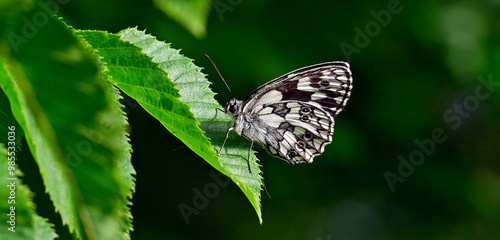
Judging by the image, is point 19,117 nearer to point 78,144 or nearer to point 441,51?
point 78,144

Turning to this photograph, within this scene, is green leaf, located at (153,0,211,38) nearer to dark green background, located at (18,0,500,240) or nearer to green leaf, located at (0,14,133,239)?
dark green background, located at (18,0,500,240)

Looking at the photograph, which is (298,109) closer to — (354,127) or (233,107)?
(233,107)

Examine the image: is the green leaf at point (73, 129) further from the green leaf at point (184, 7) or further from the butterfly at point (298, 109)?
the butterfly at point (298, 109)

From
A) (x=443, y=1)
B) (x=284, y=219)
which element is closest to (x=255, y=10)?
(x=443, y=1)

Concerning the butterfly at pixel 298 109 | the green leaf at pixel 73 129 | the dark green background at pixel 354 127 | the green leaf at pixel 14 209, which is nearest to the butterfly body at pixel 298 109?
the butterfly at pixel 298 109

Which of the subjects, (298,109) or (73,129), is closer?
(73,129)

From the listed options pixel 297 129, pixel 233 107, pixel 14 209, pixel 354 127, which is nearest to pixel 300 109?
pixel 297 129
